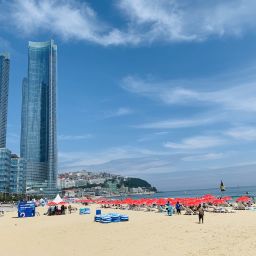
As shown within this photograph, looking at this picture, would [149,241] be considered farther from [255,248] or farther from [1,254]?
[1,254]

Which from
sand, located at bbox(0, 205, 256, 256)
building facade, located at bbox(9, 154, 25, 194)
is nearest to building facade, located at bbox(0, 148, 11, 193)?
building facade, located at bbox(9, 154, 25, 194)

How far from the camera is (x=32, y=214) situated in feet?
128

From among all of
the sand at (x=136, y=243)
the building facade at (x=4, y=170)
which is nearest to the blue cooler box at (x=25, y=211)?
the sand at (x=136, y=243)

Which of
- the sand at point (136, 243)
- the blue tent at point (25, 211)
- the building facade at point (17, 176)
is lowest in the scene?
the sand at point (136, 243)

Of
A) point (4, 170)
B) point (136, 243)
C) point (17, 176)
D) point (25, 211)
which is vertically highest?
point (4, 170)

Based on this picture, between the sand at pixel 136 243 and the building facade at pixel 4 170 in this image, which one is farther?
the building facade at pixel 4 170

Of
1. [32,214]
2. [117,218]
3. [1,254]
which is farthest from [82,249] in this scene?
[32,214]

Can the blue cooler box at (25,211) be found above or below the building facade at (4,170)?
below

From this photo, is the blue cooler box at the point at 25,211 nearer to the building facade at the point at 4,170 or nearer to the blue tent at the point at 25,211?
the blue tent at the point at 25,211

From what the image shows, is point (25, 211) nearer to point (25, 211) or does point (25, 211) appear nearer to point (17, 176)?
point (25, 211)

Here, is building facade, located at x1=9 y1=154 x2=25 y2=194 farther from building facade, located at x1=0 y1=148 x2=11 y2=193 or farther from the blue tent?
the blue tent

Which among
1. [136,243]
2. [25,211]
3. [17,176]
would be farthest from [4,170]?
[136,243]

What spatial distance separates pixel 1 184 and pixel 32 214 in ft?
419

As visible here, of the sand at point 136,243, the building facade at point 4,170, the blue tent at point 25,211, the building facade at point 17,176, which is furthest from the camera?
the building facade at point 17,176
